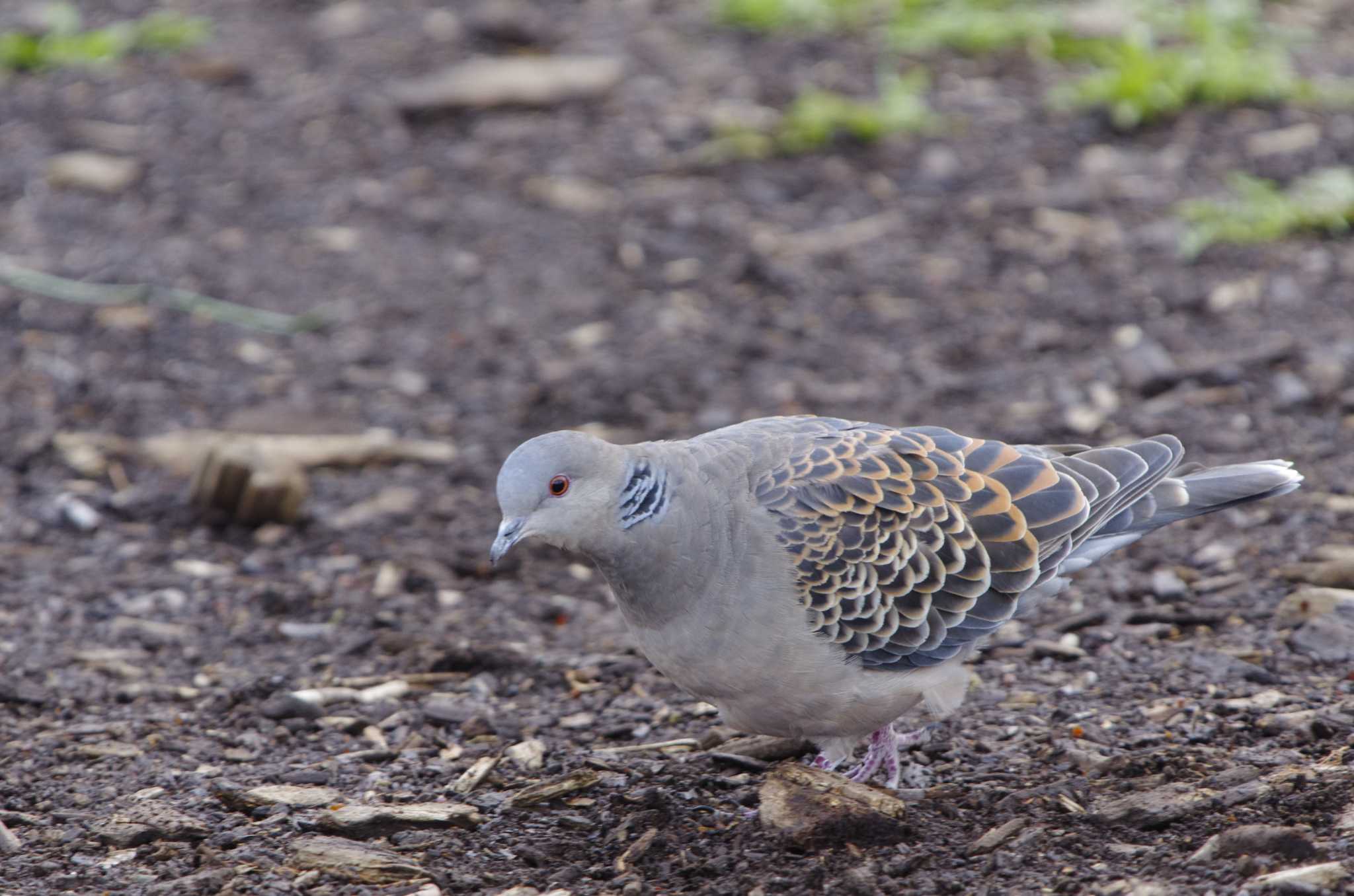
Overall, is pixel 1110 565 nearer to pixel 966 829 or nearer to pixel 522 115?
pixel 966 829

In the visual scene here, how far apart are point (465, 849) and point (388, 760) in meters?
0.68

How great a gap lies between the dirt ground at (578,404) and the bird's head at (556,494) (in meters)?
0.76

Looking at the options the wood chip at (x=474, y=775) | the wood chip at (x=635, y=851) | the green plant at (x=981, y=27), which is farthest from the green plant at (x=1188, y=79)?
the wood chip at (x=635, y=851)

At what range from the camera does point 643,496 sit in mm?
4176

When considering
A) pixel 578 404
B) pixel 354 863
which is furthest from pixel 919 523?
pixel 578 404

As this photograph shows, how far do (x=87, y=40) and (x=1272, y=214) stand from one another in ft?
26.6

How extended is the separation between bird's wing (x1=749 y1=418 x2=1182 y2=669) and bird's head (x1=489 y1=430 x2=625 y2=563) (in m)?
0.48

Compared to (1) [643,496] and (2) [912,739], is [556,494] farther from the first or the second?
(2) [912,739]

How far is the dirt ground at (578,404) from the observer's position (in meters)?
3.98

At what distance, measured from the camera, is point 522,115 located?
10.2 meters

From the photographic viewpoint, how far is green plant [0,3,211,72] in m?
10.6

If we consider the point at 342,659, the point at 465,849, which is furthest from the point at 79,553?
the point at 465,849

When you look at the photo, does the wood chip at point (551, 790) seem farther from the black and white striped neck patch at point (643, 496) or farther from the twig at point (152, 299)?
the twig at point (152, 299)

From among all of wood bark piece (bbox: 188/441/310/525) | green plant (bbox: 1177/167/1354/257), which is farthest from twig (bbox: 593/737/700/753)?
green plant (bbox: 1177/167/1354/257)
